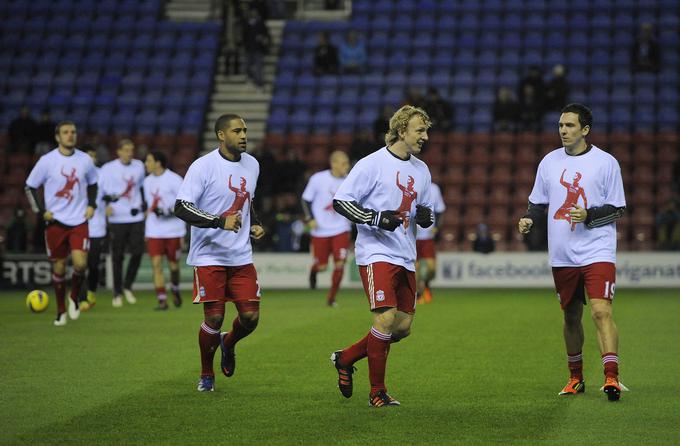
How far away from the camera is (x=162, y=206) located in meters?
17.5

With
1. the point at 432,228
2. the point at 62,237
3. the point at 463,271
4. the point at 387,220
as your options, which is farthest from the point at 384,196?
the point at 463,271

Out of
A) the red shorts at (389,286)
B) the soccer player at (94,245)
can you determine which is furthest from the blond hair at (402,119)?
the soccer player at (94,245)

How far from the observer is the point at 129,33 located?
99.6 feet

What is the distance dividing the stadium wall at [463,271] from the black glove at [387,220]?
14498 mm

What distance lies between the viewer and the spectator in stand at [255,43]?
27734 millimetres

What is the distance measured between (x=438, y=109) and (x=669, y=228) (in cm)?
573

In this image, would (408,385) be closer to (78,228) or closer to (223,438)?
(223,438)

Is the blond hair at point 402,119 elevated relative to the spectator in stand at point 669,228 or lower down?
elevated

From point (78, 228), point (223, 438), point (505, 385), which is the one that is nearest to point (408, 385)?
point (505, 385)

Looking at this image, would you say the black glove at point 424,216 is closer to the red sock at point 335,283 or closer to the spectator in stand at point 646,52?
the red sock at point 335,283

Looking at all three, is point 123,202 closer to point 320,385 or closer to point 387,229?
point 320,385

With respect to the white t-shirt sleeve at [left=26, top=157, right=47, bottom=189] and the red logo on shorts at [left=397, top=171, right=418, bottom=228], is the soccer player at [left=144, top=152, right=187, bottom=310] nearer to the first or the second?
the white t-shirt sleeve at [left=26, top=157, right=47, bottom=189]

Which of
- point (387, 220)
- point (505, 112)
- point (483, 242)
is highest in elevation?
point (505, 112)

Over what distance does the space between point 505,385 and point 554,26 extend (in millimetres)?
20501
